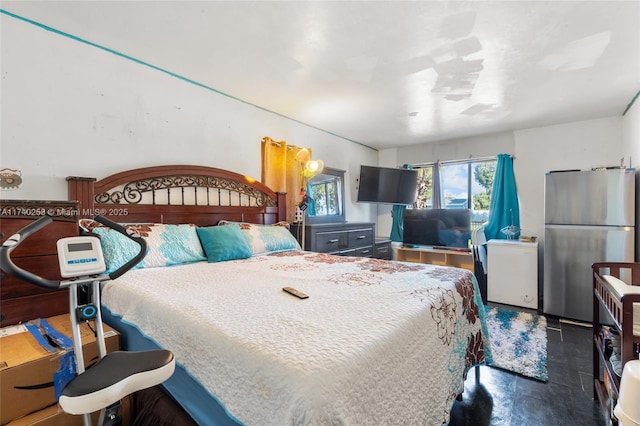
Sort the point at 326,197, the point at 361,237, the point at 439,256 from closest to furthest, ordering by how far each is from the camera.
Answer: the point at 361,237 < the point at 326,197 < the point at 439,256

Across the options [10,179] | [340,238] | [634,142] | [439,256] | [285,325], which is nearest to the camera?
[285,325]

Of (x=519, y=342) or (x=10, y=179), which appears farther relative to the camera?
(x=519, y=342)

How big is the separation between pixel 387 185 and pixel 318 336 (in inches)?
162

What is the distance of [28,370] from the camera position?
1.22 m

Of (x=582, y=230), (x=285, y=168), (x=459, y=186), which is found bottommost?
(x=582, y=230)

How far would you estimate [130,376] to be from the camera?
0.86 meters

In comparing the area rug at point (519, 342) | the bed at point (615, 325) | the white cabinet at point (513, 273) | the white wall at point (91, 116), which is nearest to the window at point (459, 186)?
the white cabinet at point (513, 273)

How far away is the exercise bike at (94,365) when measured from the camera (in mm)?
793

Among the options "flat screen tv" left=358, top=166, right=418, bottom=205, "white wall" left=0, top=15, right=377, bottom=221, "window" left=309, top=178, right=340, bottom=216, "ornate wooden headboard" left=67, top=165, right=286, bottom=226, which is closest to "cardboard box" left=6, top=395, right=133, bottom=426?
"ornate wooden headboard" left=67, top=165, right=286, bottom=226

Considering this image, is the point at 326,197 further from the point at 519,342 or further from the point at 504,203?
the point at 519,342

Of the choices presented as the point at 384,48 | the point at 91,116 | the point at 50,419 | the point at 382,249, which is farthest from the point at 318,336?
the point at 382,249

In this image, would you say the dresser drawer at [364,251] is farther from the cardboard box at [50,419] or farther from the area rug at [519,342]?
the cardboard box at [50,419]

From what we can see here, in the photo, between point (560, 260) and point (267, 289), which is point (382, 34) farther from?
point (560, 260)

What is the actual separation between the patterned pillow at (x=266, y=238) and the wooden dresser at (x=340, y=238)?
1.38ft
